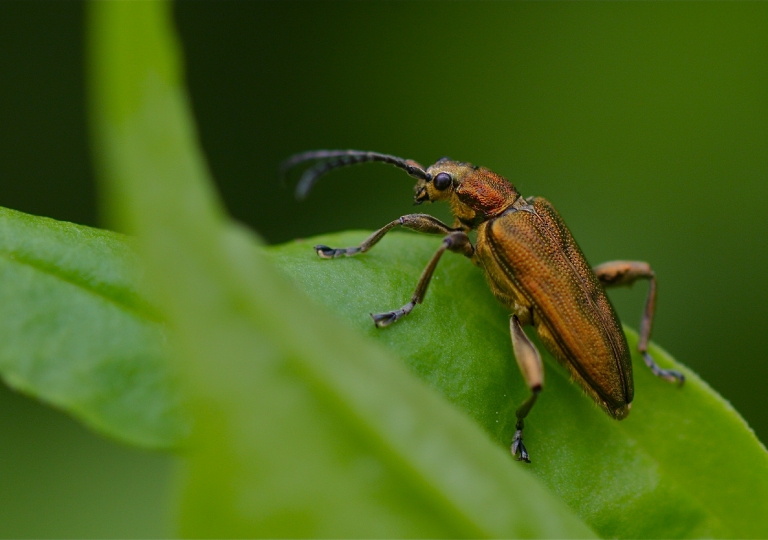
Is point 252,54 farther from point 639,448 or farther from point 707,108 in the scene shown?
point 639,448

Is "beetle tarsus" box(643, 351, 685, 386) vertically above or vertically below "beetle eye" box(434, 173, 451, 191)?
below

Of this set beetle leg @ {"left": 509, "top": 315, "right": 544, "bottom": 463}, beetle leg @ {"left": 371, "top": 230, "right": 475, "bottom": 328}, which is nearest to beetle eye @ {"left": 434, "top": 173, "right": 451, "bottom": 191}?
beetle leg @ {"left": 371, "top": 230, "right": 475, "bottom": 328}

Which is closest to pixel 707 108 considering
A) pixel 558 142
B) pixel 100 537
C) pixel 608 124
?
pixel 608 124

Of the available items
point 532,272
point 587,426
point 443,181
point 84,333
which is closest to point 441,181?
point 443,181

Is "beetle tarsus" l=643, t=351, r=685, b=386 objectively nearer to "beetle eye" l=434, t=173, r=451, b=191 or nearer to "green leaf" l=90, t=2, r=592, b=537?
"green leaf" l=90, t=2, r=592, b=537

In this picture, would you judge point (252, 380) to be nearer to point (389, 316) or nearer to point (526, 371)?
point (389, 316)

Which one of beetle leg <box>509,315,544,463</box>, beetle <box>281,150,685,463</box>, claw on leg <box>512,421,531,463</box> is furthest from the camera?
beetle <box>281,150,685,463</box>

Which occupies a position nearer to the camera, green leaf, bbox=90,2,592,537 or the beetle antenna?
green leaf, bbox=90,2,592,537
